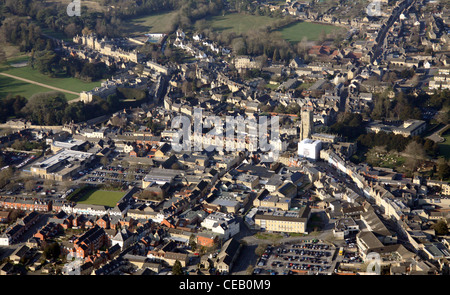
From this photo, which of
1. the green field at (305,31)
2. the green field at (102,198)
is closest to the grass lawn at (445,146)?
the green field at (102,198)

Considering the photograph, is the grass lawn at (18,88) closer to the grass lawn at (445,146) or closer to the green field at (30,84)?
the green field at (30,84)

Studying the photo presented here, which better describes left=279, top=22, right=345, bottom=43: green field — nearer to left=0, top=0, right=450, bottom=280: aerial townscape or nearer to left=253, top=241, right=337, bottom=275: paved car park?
left=0, top=0, right=450, bottom=280: aerial townscape

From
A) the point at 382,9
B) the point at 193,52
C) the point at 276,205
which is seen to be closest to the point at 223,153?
the point at 276,205

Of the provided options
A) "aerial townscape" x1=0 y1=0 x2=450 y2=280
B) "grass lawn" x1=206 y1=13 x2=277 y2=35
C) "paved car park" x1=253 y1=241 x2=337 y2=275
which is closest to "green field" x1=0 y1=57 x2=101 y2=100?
"aerial townscape" x1=0 y1=0 x2=450 y2=280

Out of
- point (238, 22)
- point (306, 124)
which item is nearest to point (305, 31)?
point (238, 22)

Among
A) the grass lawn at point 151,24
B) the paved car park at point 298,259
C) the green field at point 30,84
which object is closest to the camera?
the paved car park at point 298,259
